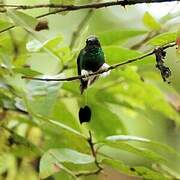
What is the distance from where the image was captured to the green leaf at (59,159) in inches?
29.8

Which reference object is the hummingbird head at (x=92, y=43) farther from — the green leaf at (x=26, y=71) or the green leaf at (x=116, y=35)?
the green leaf at (x=116, y=35)

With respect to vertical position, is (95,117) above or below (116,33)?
below

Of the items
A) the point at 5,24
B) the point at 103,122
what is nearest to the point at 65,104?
the point at 103,122

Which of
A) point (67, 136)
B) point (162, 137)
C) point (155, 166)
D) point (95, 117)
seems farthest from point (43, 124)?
point (162, 137)

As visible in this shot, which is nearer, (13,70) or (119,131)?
(13,70)

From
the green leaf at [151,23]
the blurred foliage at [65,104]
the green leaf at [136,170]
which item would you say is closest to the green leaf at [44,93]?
the blurred foliage at [65,104]

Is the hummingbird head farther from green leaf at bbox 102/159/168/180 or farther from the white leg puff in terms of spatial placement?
green leaf at bbox 102/159/168/180

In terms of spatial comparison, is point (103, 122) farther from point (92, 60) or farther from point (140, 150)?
point (92, 60)

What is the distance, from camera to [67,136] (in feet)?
2.85

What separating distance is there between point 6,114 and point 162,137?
126 centimetres

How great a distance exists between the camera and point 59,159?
0.79m

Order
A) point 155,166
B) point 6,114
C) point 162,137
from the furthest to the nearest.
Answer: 1. point 162,137
2. point 155,166
3. point 6,114

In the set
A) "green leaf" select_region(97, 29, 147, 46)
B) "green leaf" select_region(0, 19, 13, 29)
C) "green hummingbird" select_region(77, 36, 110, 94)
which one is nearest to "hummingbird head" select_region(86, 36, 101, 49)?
"green hummingbird" select_region(77, 36, 110, 94)

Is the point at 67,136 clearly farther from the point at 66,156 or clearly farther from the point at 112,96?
the point at 112,96
